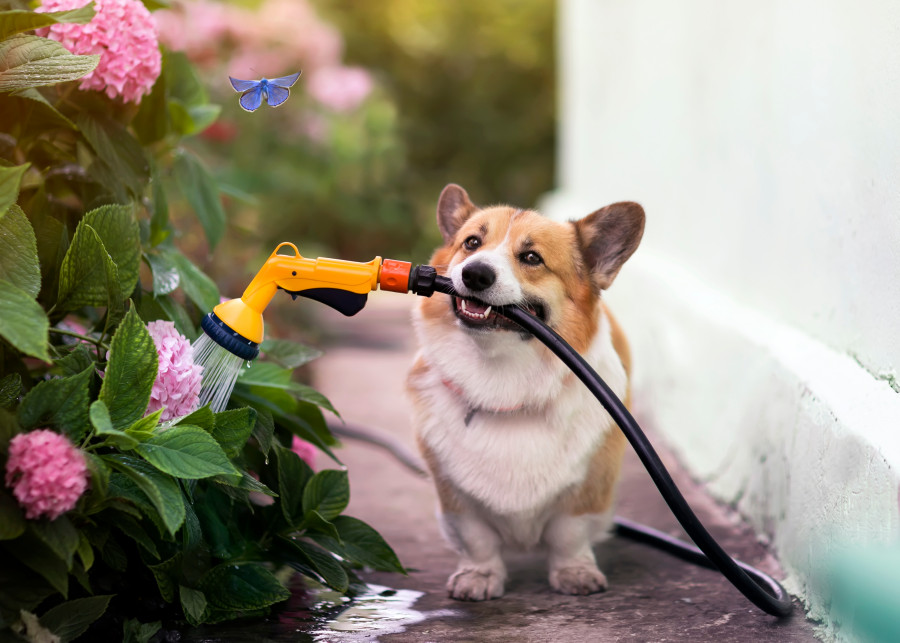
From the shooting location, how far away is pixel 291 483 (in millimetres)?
1997

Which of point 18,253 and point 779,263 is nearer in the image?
point 18,253

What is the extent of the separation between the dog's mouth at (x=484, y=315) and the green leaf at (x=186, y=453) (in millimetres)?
631

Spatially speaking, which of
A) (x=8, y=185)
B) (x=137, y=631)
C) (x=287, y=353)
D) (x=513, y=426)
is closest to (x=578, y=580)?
(x=513, y=426)

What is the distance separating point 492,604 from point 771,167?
4.94 feet

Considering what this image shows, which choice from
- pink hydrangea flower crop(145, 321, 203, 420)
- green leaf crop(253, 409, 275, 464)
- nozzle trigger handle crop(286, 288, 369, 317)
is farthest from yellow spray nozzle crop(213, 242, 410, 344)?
green leaf crop(253, 409, 275, 464)

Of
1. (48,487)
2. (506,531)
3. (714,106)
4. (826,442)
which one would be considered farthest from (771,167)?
(48,487)

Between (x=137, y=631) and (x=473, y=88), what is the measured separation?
9952 mm

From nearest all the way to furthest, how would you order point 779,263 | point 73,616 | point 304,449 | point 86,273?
point 73,616 < point 86,273 < point 304,449 < point 779,263

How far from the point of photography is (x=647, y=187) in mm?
4562

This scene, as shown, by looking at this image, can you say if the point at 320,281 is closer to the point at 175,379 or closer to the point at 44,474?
the point at 175,379

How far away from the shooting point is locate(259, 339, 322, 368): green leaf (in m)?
2.15

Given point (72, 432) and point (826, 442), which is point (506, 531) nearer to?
point (826, 442)

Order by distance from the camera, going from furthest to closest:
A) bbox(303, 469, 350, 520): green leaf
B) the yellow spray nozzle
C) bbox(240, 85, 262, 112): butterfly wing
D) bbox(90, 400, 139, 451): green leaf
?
bbox(303, 469, 350, 520): green leaf < the yellow spray nozzle < bbox(240, 85, 262, 112): butterfly wing < bbox(90, 400, 139, 451): green leaf

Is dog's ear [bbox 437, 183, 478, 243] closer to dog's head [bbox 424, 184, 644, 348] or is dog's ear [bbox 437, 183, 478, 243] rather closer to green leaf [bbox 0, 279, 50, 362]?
dog's head [bbox 424, 184, 644, 348]
